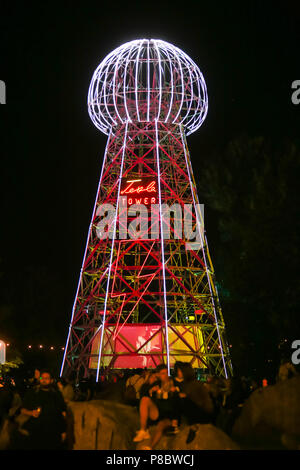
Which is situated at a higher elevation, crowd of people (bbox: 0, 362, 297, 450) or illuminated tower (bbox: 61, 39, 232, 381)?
illuminated tower (bbox: 61, 39, 232, 381)

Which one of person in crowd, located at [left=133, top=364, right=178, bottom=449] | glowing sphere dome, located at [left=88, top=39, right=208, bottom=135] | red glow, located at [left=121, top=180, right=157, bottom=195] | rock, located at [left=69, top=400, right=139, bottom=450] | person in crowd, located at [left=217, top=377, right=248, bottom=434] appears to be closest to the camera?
person in crowd, located at [left=133, top=364, right=178, bottom=449]

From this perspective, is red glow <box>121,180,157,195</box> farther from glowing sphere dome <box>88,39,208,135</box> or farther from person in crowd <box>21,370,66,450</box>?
person in crowd <box>21,370,66,450</box>

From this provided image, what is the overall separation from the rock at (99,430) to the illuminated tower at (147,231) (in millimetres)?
15127

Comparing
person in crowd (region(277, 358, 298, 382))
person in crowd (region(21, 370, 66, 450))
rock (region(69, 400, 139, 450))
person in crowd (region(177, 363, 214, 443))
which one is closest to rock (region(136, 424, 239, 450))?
person in crowd (region(177, 363, 214, 443))

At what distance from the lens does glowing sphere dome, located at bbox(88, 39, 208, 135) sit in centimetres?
3062

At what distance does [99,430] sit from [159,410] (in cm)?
163

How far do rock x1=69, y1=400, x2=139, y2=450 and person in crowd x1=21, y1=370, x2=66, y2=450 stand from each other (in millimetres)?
2353

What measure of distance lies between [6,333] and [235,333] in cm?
1712

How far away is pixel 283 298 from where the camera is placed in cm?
1233

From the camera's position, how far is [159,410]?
32.7ft

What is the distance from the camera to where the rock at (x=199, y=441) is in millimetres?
9711

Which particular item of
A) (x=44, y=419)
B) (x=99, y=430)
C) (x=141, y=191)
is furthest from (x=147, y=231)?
(x=44, y=419)

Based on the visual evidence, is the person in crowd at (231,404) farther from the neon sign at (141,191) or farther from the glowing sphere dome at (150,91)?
the glowing sphere dome at (150,91)

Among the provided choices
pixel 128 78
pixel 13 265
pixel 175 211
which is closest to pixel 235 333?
pixel 175 211
